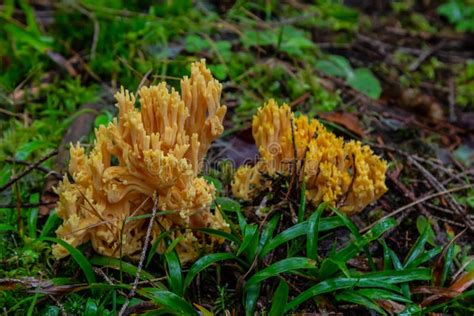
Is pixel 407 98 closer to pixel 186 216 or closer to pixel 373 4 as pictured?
pixel 373 4

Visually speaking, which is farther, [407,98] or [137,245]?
[407,98]

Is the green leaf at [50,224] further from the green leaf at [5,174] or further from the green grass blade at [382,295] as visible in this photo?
the green grass blade at [382,295]

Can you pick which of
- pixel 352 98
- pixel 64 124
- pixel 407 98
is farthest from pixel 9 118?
pixel 407 98

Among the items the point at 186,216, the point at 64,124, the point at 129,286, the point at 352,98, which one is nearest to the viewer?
the point at 129,286

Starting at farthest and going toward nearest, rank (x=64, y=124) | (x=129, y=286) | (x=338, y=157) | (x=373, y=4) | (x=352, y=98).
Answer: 1. (x=373, y=4)
2. (x=352, y=98)
3. (x=64, y=124)
4. (x=338, y=157)
5. (x=129, y=286)

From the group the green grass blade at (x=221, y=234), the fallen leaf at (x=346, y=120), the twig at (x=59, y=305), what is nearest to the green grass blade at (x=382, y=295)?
the green grass blade at (x=221, y=234)

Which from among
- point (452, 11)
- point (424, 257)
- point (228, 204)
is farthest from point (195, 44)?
point (452, 11)

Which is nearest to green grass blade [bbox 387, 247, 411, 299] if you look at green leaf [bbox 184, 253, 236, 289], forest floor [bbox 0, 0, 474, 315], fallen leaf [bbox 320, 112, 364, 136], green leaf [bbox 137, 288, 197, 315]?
forest floor [bbox 0, 0, 474, 315]

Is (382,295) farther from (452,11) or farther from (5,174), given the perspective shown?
(452,11)
